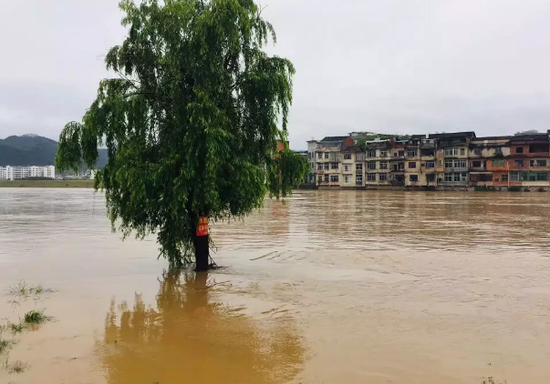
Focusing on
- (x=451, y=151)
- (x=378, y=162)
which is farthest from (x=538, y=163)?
(x=378, y=162)

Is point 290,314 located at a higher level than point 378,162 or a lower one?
lower

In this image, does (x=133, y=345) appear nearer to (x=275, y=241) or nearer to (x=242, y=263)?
(x=242, y=263)

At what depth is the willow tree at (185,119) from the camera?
12367 millimetres

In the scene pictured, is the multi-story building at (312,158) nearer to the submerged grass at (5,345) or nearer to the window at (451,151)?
the window at (451,151)

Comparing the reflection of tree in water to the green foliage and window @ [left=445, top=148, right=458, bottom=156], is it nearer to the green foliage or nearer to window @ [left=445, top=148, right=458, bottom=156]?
the green foliage

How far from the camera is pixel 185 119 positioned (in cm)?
1266

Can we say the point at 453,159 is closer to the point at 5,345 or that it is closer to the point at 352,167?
the point at 352,167

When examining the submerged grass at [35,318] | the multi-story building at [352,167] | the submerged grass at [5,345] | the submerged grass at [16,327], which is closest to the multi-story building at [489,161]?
the multi-story building at [352,167]

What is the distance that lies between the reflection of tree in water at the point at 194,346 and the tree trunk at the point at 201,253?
2754 mm

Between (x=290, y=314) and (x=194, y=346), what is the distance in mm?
2548

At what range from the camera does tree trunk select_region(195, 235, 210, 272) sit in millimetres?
13793

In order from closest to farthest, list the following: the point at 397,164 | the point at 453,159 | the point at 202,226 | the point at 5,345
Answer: the point at 5,345 < the point at 202,226 < the point at 453,159 < the point at 397,164

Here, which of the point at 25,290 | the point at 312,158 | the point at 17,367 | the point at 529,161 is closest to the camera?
the point at 17,367

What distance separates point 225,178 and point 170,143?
1723mm
